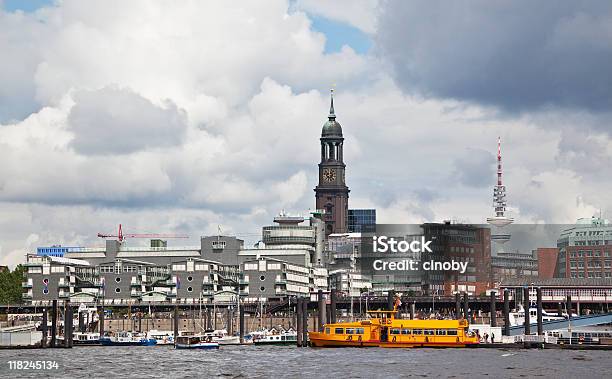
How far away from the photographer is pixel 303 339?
18675 centimetres

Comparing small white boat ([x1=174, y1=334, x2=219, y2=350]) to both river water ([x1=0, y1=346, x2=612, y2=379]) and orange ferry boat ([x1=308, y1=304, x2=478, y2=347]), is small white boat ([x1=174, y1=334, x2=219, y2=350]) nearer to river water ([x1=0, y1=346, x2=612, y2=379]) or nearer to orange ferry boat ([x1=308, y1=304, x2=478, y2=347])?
river water ([x1=0, y1=346, x2=612, y2=379])

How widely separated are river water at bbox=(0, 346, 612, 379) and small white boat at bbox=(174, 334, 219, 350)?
6121 millimetres

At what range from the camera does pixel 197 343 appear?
18962 centimetres

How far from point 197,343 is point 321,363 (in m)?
48.9

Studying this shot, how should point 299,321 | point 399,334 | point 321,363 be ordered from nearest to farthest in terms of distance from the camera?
point 321,363, point 399,334, point 299,321

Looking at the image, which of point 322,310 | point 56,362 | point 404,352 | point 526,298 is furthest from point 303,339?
point 56,362

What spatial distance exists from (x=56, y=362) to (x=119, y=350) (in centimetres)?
4009

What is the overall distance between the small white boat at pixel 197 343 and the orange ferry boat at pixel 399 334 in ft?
70.7

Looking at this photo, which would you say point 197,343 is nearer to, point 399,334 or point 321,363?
point 399,334

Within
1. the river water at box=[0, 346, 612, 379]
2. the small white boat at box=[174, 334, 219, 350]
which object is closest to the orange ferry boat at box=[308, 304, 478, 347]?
the river water at box=[0, 346, 612, 379]

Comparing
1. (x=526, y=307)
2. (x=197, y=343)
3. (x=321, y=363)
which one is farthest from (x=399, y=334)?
(x=197, y=343)

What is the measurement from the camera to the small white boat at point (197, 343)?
621 ft

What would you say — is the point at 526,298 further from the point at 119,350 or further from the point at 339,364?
the point at 119,350

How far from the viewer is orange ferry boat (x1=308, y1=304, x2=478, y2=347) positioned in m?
173
